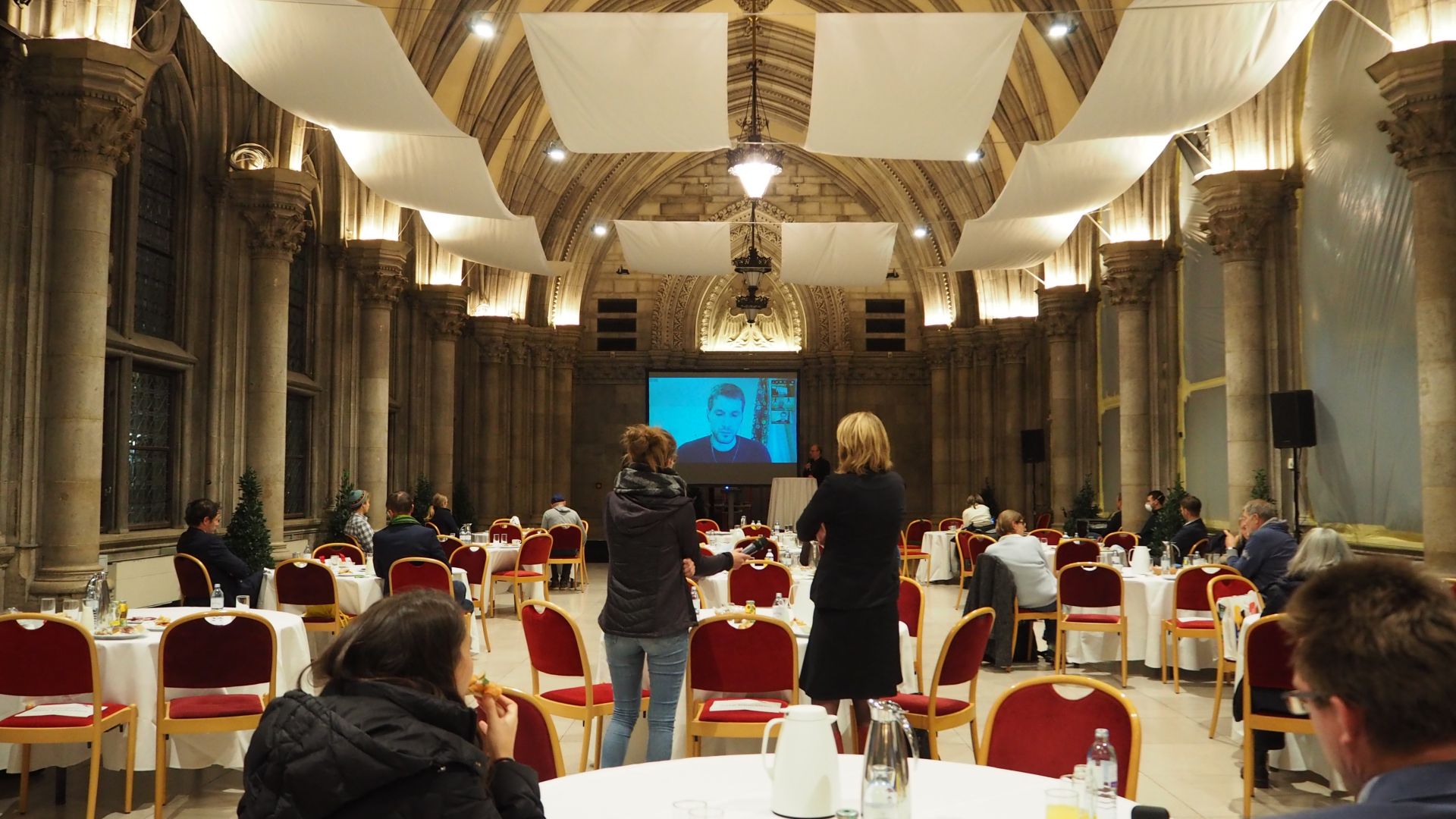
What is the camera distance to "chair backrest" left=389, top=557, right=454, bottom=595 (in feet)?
26.4

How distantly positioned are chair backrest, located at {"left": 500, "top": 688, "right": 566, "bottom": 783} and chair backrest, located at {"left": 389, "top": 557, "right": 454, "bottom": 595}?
5.28 meters

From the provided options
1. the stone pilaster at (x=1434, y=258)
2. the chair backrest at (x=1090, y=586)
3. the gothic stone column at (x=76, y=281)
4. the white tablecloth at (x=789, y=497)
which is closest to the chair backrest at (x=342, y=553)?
the gothic stone column at (x=76, y=281)

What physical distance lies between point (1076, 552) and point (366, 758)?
31.4 ft

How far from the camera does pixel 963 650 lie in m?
4.87

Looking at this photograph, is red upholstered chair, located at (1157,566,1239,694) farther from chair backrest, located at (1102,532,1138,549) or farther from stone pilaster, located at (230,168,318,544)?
stone pilaster, located at (230,168,318,544)

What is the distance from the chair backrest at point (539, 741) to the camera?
291cm

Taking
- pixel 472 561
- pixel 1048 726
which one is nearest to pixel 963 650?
pixel 1048 726

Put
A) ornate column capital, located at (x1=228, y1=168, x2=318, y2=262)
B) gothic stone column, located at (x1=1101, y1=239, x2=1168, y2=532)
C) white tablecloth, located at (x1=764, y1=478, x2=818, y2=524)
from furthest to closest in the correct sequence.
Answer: white tablecloth, located at (x1=764, y1=478, x2=818, y2=524)
gothic stone column, located at (x1=1101, y1=239, x2=1168, y2=532)
ornate column capital, located at (x1=228, y1=168, x2=318, y2=262)

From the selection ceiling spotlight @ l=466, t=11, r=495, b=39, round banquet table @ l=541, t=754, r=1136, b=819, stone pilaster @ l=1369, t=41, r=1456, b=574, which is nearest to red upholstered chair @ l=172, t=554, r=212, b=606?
round banquet table @ l=541, t=754, r=1136, b=819

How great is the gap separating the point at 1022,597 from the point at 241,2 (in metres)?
6.51

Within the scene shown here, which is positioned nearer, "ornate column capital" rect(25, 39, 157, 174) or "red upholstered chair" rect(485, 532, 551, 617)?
"ornate column capital" rect(25, 39, 157, 174)

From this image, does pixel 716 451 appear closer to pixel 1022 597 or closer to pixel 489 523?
pixel 489 523

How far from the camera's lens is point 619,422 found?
80.6 feet

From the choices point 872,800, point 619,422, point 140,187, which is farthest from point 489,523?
point 872,800
